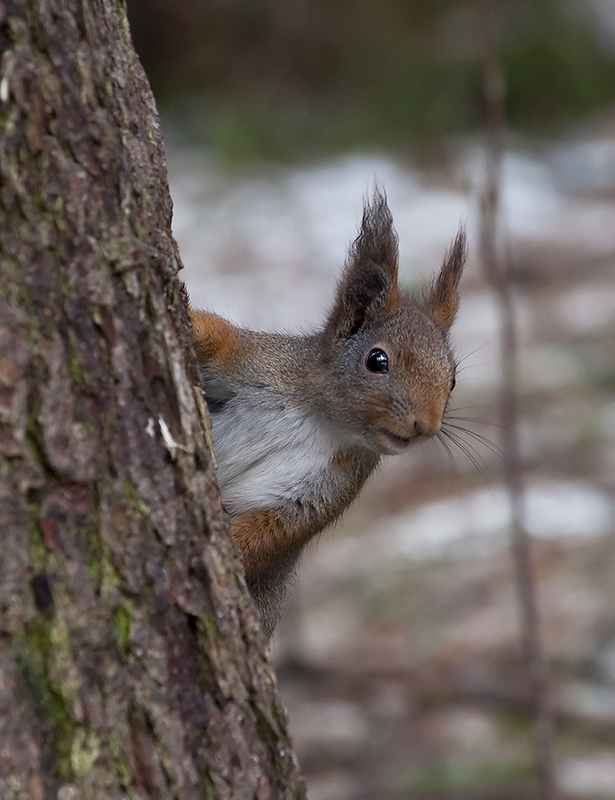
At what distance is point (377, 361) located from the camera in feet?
8.14

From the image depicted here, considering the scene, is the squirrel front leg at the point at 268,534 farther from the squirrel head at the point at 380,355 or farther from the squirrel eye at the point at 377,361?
the squirrel eye at the point at 377,361

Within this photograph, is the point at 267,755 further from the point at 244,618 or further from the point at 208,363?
the point at 208,363

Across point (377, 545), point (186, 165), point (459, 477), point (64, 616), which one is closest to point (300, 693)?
point (377, 545)

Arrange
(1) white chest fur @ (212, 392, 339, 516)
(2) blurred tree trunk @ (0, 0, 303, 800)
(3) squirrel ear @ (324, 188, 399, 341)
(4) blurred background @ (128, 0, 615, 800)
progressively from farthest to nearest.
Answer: (4) blurred background @ (128, 0, 615, 800)
(1) white chest fur @ (212, 392, 339, 516)
(3) squirrel ear @ (324, 188, 399, 341)
(2) blurred tree trunk @ (0, 0, 303, 800)

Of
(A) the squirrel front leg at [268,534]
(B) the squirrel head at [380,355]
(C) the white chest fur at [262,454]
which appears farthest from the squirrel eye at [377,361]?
(A) the squirrel front leg at [268,534]

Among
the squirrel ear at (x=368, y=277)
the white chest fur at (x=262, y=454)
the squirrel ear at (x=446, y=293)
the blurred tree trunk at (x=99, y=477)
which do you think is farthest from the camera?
the squirrel ear at (x=446, y=293)

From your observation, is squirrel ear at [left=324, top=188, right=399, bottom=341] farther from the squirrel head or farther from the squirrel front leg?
the squirrel front leg

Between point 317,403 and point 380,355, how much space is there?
177 millimetres

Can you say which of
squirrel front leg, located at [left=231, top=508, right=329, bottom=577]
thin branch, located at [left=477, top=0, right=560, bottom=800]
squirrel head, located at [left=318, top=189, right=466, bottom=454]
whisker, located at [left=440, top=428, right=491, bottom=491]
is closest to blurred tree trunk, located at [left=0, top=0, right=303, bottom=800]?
squirrel front leg, located at [left=231, top=508, right=329, bottom=577]

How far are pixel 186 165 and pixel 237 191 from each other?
821 millimetres

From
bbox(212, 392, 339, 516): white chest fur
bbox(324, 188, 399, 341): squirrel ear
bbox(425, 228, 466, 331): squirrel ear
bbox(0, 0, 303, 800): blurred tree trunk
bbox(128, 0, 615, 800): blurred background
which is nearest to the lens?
bbox(0, 0, 303, 800): blurred tree trunk

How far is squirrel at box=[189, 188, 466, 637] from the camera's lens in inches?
94.5

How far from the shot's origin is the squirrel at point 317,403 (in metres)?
2.40

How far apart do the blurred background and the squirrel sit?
0.29 meters
